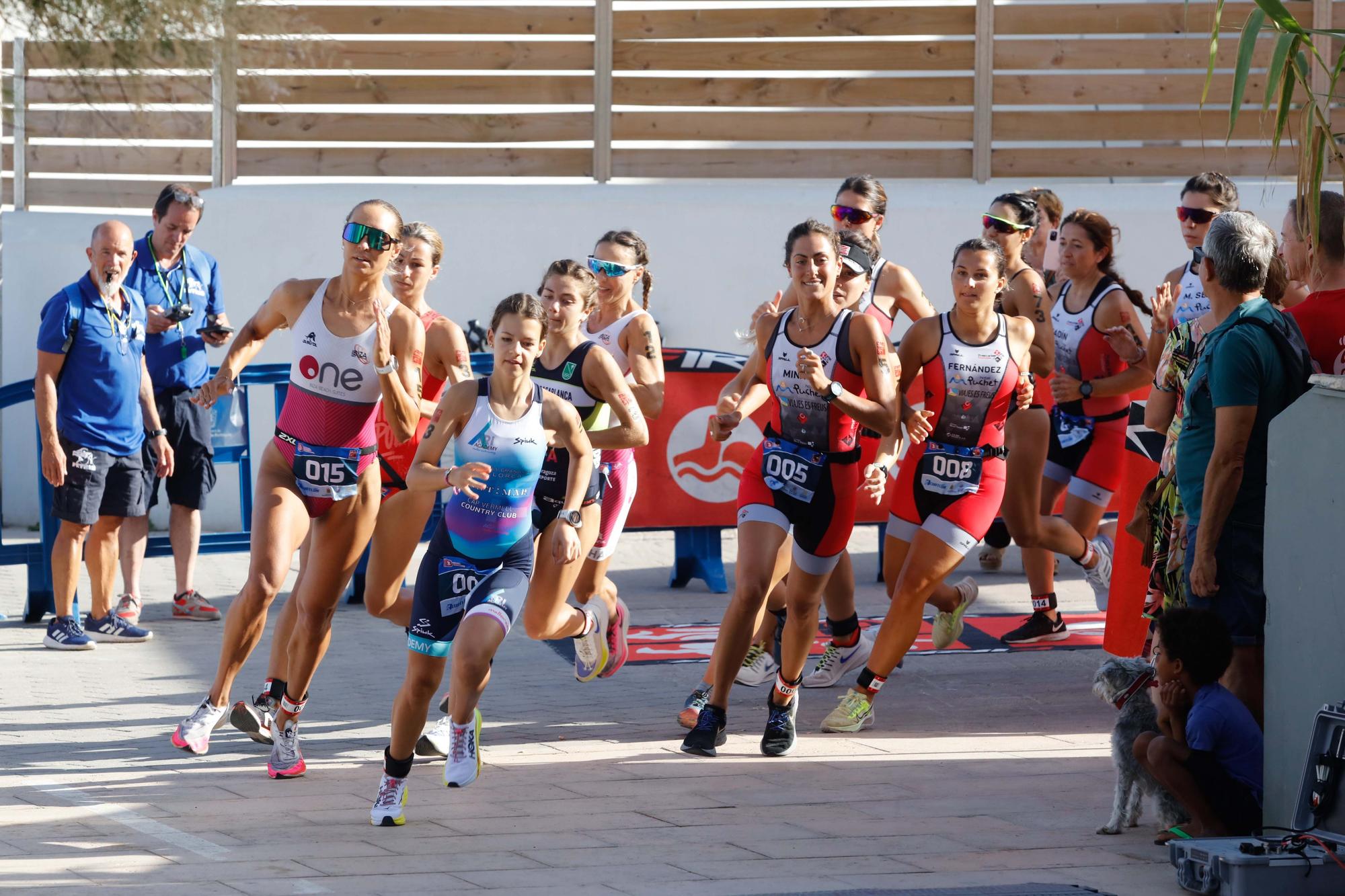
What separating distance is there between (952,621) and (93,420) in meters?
4.65

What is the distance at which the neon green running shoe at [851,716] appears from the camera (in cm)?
670

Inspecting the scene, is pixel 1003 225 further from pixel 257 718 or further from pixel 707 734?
pixel 257 718

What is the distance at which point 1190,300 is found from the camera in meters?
7.30

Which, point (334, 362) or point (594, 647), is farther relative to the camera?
point (594, 647)

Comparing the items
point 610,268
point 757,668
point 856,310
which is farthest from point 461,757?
point 856,310

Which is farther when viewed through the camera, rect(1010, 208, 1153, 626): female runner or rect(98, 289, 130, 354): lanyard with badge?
rect(98, 289, 130, 354): lanyard with badge

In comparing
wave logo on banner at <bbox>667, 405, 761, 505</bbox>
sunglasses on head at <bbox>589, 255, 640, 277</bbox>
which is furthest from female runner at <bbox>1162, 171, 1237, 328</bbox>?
wave logo on banner at <bbox>667, 405, 761, 505</bbox>

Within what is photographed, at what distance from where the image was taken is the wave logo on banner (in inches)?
398

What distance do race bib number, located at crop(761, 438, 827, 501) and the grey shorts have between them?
3.94m

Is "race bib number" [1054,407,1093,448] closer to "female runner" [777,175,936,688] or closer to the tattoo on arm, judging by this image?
"female runner" [777,175,936,688]

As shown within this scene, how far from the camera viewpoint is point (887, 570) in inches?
279

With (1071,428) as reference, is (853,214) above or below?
above

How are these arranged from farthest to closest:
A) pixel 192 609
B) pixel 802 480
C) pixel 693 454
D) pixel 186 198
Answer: pixel 693 454 < pixel 192 609 < pixel 186 198 < pixel 802 480

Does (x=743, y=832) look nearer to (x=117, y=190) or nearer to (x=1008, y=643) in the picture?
(x=1008, y=643)
